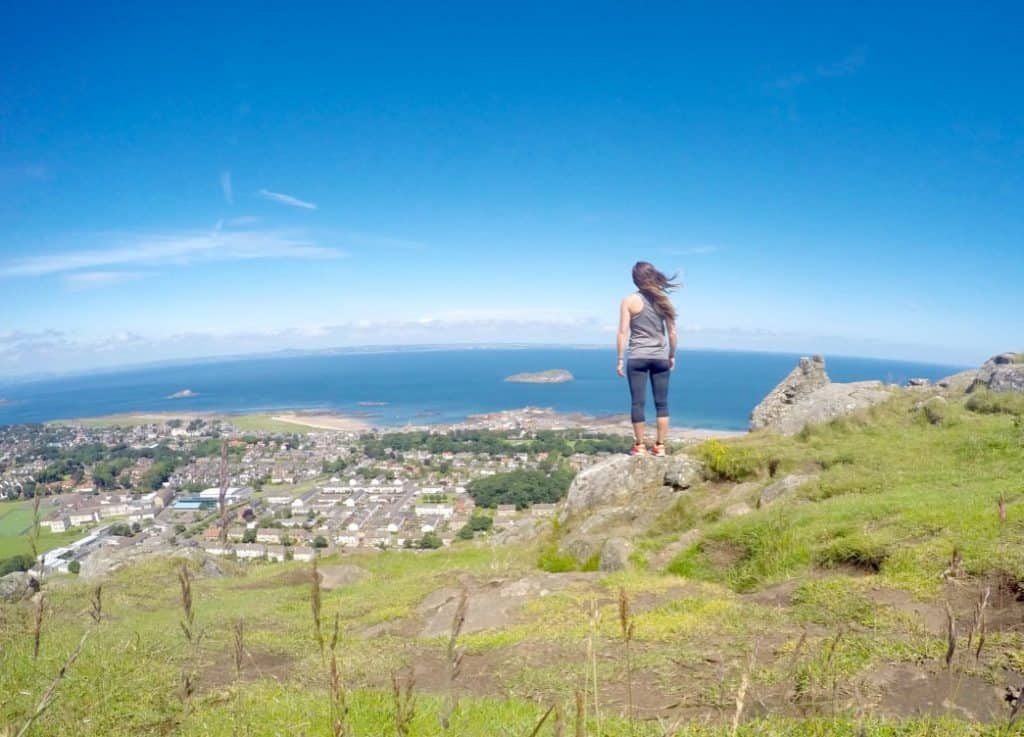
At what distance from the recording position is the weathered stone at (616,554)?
28.3 ft

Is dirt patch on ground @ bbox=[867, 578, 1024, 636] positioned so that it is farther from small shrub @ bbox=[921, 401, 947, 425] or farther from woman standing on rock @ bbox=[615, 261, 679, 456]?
small shrub @ bbox=[921, 401, 947, 425]

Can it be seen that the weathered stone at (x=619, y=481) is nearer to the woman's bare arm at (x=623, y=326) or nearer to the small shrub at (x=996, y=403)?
the woman's bare arm at (x=623, y=326)

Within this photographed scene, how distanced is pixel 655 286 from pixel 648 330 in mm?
801

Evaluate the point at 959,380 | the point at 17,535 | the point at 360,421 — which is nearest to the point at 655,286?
the point at 959,380

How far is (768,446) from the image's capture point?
11.6 m

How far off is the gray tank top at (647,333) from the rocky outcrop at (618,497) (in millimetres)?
2657

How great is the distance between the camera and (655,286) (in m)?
10.0

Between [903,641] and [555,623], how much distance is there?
10.4ft

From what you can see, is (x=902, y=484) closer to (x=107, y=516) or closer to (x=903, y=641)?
(x=903, y=641)

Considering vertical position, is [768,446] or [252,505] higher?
[768,446]

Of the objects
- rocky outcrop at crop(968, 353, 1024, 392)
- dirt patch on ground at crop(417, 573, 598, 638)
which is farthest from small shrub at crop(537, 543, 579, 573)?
rocky outcrop at crop(968, 353, 1024, 392)

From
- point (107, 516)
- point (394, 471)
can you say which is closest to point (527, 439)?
point (394, 471)

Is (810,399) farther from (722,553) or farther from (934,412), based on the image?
(722,553)

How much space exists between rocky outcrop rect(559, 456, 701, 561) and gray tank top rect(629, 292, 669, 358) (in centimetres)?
266
